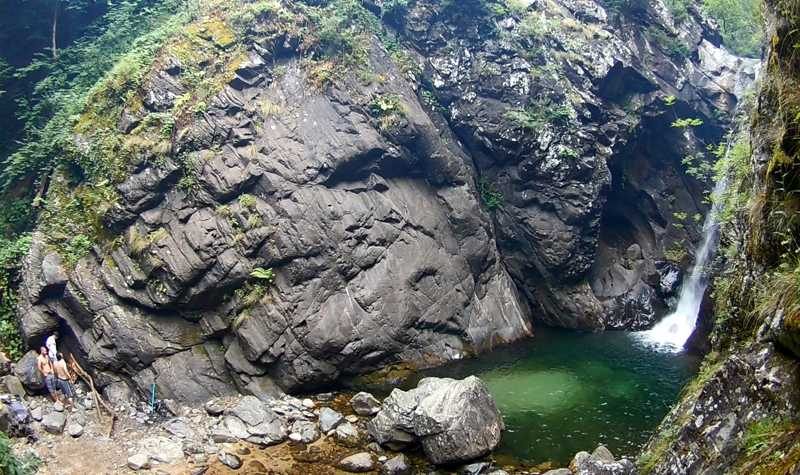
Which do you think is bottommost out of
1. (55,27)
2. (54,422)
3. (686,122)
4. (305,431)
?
(305,431)

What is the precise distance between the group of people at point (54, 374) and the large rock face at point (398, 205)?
3.02ft

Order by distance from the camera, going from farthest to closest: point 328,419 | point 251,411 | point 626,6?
point 626,6, point 328,419, point 251,411

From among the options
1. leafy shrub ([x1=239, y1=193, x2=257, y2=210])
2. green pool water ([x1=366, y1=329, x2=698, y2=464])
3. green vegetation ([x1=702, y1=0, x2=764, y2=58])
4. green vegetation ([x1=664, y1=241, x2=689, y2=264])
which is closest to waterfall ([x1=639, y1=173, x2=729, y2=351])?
green vegetation ([x1=664, y1=241, x2=689, y2=264])

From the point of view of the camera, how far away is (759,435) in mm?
6758

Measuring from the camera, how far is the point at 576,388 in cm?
1861

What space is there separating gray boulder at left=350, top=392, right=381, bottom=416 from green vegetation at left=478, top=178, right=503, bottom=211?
42.7 feet

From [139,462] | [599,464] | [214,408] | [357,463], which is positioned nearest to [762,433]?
[599,464]

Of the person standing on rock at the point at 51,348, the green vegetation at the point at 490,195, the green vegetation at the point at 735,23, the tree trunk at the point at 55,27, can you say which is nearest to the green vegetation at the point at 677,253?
the green vegetation at the point at 490,195

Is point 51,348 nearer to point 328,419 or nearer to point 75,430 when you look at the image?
point 75,430

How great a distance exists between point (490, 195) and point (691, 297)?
10.8 meters

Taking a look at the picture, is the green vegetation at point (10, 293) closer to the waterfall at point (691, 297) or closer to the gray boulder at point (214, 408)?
the gray boulder at point (214, 408)

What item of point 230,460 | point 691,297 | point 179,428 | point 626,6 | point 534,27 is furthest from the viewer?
point 626,6

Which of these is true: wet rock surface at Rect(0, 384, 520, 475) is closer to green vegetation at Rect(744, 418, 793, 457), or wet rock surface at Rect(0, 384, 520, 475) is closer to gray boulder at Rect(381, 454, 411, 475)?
gray boulder at Rect(381, 454, 411, 475)

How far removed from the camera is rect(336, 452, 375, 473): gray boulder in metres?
13.8
